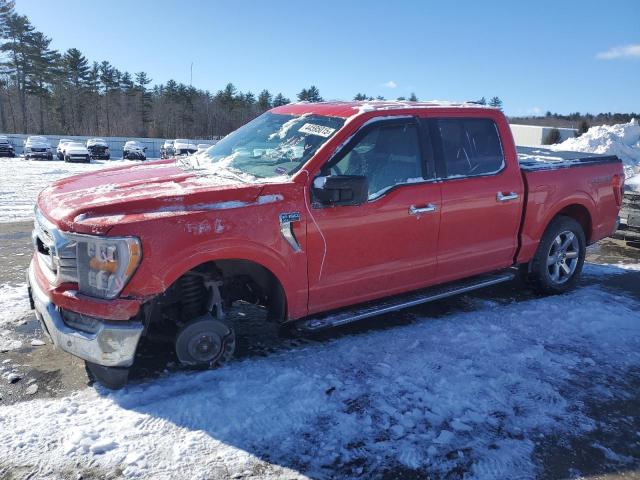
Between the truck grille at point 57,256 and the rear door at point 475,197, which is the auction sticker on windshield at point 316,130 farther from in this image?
the truck grille at point 57,256

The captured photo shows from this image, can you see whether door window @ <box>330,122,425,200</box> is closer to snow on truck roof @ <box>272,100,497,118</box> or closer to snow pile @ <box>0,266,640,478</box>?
snow on truck roof @ <box>272,100,497,118</box>

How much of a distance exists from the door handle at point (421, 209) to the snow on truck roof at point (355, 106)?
836mm

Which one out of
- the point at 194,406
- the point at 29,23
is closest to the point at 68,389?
the point at 194,406

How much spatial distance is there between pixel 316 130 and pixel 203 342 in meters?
1.86

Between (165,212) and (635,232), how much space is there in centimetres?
764

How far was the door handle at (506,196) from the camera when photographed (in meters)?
4.75

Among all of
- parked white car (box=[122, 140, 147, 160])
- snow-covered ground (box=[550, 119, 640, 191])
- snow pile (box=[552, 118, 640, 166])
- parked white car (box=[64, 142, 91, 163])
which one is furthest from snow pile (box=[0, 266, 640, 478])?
parked white car (box=[122, 140, 147, 160])

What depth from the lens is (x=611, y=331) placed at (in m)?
4.64

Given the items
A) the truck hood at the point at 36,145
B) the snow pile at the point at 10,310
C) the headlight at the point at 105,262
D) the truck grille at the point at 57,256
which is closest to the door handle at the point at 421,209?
the headlight at the point at 105,262

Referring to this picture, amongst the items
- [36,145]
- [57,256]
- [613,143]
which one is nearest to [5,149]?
[36,145]

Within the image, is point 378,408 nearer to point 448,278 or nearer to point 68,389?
point 448,278

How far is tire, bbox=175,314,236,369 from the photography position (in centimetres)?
352

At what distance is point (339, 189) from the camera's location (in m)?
3.61

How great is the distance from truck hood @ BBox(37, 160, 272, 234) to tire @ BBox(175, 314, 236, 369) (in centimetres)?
83
